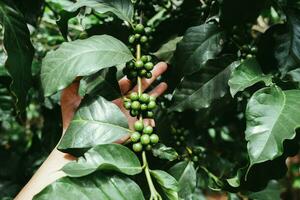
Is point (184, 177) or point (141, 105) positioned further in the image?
point (184, 177)

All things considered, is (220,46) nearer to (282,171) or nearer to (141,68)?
(141,68)

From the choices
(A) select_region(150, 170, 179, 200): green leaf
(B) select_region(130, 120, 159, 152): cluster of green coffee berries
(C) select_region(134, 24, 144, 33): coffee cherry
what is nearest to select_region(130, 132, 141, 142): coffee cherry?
(B) select_region(130, 120, 159, 152): cluster of green coffee berries

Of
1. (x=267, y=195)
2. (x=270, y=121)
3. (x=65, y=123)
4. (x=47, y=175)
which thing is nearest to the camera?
(x=270, y=121)

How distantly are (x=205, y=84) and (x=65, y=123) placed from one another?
0.41 m

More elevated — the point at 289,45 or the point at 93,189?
the point at 289,45

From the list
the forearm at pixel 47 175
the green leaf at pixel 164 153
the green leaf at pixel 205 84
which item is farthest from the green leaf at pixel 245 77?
the forearm at pixel 47 175

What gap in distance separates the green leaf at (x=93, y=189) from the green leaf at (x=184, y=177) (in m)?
0.27

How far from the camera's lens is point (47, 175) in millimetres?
1065

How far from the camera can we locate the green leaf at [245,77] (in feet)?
3.08

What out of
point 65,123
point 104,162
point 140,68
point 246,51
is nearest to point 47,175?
point 65,123

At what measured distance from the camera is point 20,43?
0.98m

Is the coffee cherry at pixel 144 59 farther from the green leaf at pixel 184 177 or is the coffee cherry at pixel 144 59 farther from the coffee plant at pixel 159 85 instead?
the green leaf at pixel 184 177

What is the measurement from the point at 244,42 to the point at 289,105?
17.4 inches

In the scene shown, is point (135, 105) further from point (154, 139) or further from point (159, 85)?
point (159, 85)
